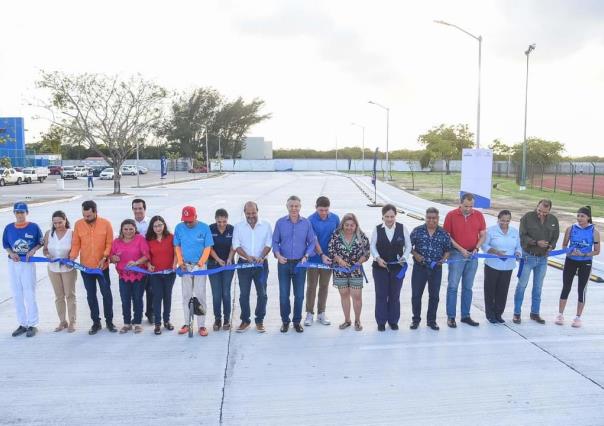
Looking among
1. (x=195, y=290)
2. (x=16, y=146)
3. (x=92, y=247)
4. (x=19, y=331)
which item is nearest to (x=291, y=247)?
(x=195, y=290)

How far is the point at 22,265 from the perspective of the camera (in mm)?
6469

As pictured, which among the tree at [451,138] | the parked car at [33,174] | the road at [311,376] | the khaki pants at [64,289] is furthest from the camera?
the tree at [451,138]

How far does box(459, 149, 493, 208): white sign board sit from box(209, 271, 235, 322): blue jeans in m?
11.7

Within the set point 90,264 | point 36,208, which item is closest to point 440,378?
point 90,264

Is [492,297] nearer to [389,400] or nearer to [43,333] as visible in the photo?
[389,400]

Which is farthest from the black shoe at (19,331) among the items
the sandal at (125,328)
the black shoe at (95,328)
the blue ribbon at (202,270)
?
the blue ribbon at (202,270)

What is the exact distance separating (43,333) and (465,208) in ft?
17.8

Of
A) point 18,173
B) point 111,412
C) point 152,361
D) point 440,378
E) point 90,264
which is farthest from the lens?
point 18,173

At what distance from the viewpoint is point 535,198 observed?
29016mm

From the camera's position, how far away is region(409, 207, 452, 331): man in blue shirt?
661 centimetres

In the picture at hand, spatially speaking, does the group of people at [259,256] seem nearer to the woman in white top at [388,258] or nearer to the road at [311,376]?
the woman in white top at [388,258]

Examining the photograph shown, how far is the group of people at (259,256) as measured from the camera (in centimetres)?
646

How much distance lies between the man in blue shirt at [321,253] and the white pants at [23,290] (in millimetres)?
3348

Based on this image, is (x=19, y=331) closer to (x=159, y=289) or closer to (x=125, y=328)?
(x=125, y=328)
